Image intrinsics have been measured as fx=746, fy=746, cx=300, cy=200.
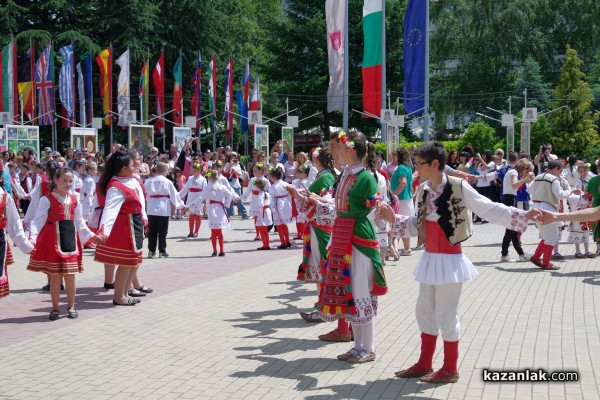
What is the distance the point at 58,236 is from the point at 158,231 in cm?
544

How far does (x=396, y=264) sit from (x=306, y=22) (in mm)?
41438

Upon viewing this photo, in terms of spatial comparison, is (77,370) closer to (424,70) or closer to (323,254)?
(323,254)

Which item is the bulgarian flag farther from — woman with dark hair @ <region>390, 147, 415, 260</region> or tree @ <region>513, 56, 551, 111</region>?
tree @ <region>513, 56, 551, 111</region>

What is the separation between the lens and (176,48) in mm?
48094

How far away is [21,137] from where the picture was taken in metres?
25.0

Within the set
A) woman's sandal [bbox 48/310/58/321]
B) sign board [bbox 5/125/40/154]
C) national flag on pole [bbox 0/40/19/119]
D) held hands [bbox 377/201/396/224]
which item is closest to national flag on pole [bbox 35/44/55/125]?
national flag on pole [bbox 0/40/19/119]

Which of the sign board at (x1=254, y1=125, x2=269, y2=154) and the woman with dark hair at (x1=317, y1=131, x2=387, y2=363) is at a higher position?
the sign board at (x1=254, y1=125, x2=269, y2=154)

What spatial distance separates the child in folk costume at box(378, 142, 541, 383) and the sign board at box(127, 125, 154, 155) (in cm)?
2232

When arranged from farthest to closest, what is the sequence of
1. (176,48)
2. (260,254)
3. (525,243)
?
(176,48) < (525,243) < (260,254)

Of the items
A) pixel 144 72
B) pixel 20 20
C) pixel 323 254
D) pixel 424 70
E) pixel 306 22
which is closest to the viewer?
pixel 323 254

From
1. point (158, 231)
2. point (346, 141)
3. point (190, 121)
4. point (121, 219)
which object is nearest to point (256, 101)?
point (190, 121)

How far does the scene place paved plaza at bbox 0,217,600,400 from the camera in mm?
5983

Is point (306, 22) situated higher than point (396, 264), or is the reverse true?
point (306, 22)

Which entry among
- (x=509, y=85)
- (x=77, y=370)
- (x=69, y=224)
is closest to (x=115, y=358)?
(x=77, y=370)
